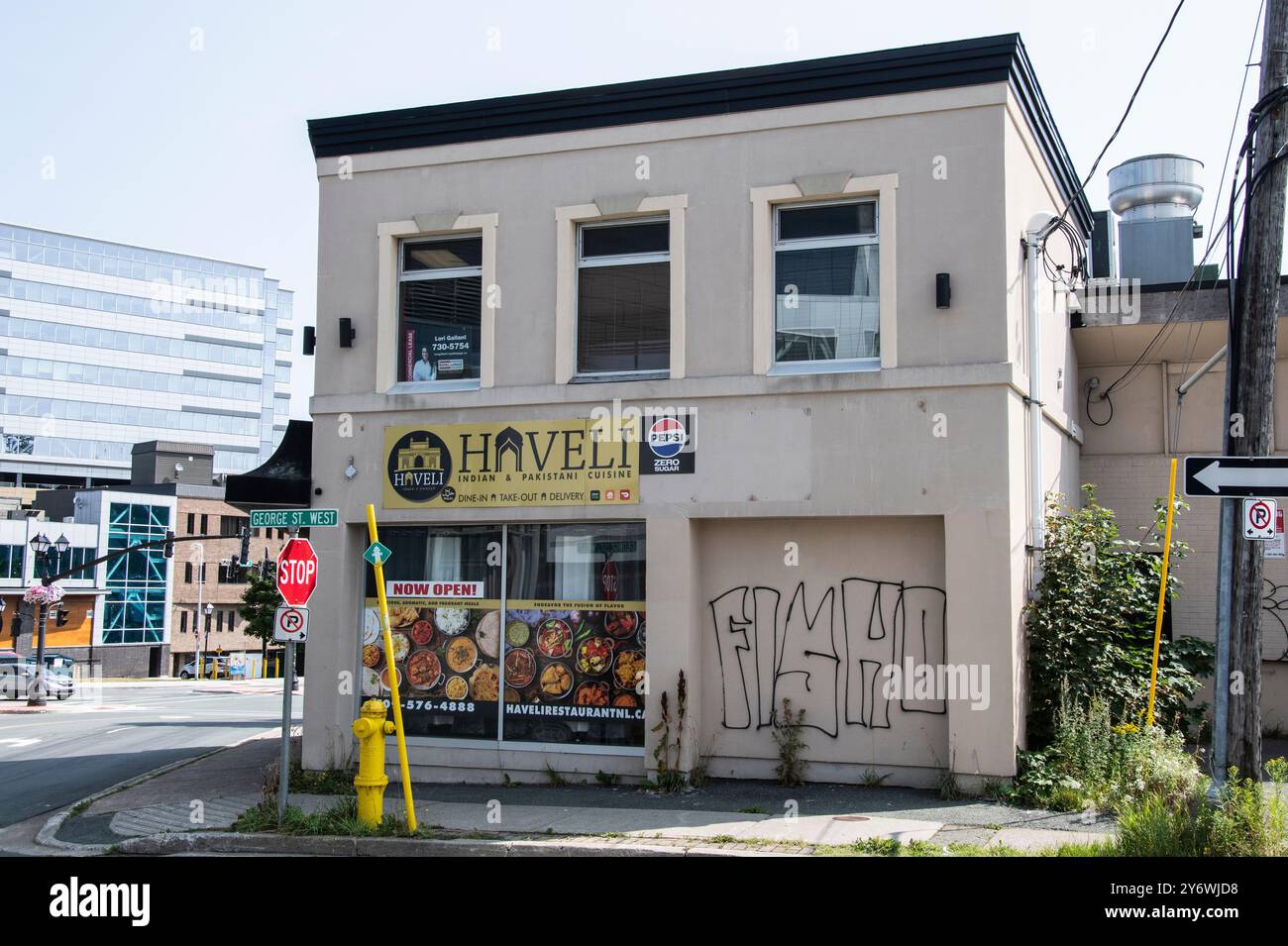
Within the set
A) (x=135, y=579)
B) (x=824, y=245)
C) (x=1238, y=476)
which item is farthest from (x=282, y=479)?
(x=135, y=579)

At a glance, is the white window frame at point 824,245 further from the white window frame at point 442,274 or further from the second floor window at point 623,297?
the white window frame at point 442,274

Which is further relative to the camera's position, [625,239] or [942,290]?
[625,239]

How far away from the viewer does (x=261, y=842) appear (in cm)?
995

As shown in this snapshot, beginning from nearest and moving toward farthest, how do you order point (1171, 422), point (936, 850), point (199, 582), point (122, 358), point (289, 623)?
point (936, 850) → point (289, 623) → point (1171, 422) → point (199, 582) → point (122, 358)

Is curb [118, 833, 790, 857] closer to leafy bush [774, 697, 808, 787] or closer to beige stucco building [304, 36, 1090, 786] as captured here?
leafy bush [774, 697, 808, 787]

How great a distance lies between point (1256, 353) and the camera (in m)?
8.59

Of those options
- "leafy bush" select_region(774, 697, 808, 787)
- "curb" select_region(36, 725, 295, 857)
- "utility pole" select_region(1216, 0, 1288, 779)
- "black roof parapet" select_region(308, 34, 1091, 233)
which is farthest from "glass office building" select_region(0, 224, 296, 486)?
"utility pole" select_region(1216, 0, 1288, 779)

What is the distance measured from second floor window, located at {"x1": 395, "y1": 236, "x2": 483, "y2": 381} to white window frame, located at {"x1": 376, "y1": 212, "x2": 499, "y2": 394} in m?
0.07

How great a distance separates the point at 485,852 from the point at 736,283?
20.1ft

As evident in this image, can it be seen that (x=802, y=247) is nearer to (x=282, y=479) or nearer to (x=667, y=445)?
(x=667, y=445)

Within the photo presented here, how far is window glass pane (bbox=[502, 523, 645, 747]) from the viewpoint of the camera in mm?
12141

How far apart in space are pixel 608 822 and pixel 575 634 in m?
2.70
